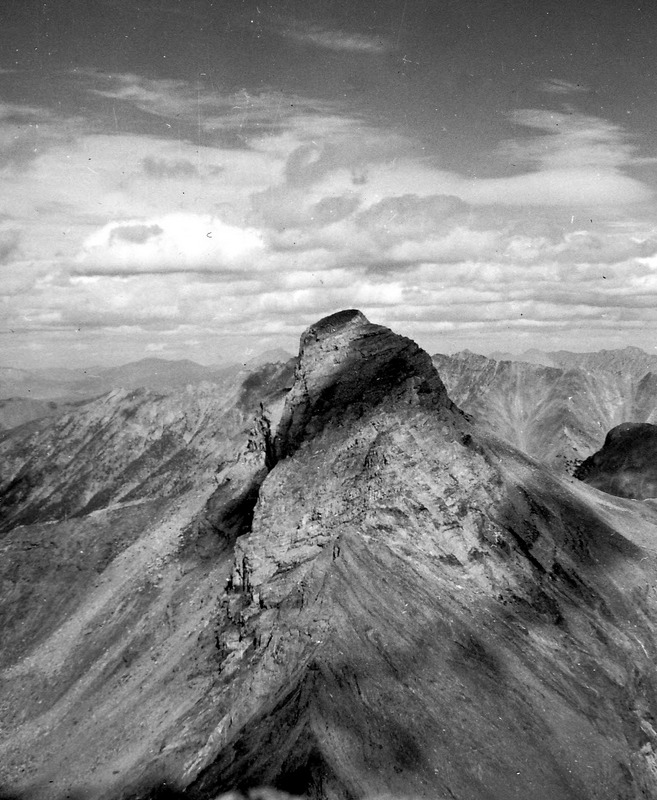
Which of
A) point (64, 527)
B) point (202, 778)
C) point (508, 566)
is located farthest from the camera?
point (64, 527)

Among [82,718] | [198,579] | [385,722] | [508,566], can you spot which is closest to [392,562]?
[508,566]

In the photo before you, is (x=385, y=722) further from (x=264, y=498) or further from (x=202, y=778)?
(x=264, y=498)

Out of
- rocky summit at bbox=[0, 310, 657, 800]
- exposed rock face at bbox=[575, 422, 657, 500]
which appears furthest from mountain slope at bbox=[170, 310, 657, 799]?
exposed rock face at bbox=[575, 422, 657, 500]

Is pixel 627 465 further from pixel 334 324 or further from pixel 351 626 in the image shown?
pixel 351 626

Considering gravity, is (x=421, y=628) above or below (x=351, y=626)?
below

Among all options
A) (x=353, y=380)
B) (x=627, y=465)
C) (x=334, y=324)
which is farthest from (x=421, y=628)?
(x=627, y=465)

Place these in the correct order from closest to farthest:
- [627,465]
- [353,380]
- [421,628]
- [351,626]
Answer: [351,626], [421,628], [353,380], [627,465]
